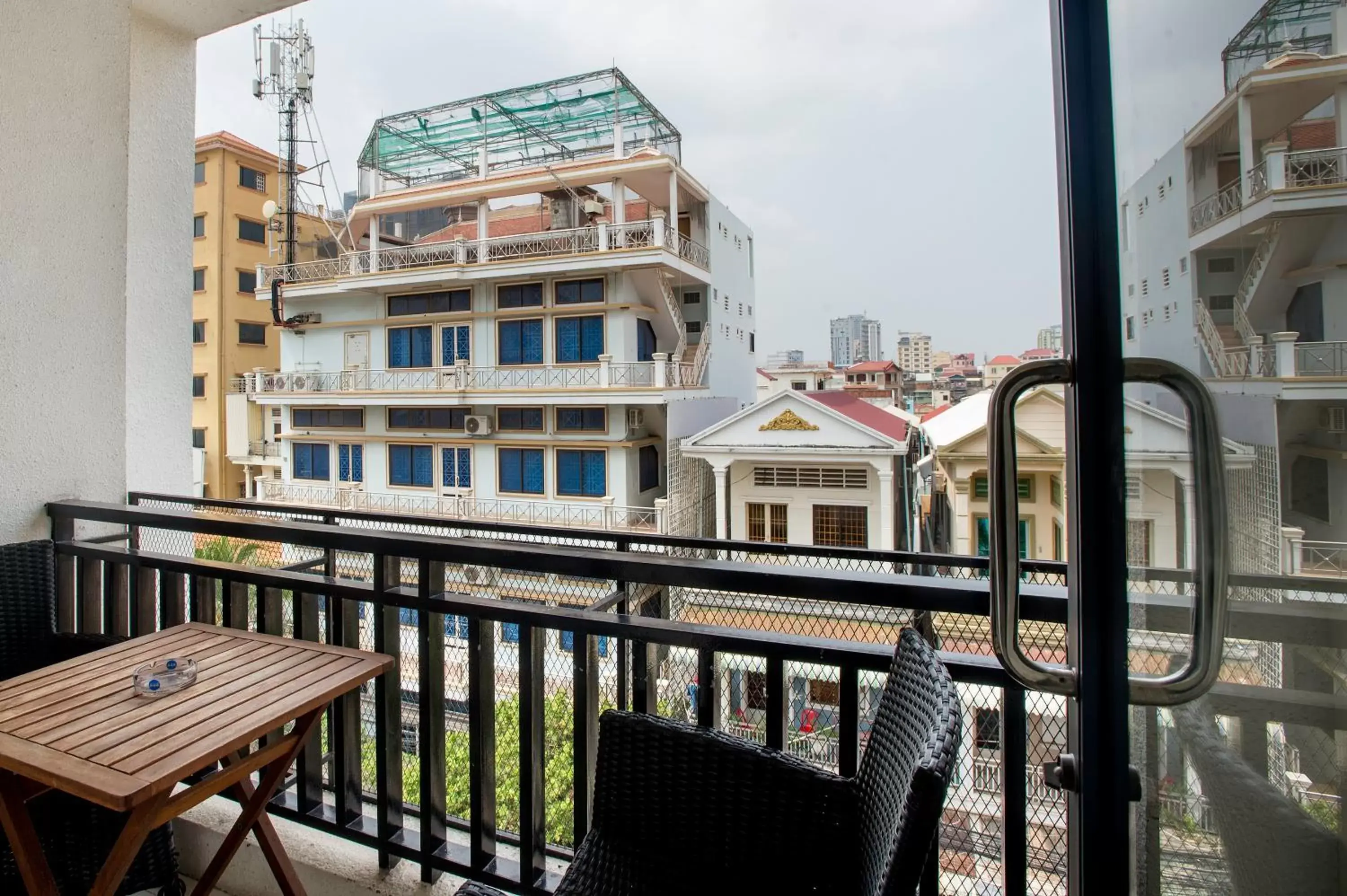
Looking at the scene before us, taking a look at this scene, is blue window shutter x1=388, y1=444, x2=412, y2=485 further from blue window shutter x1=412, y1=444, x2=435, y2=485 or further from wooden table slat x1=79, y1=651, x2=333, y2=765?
wooden table slat x1=79, y1=651, x2=333, y2=765

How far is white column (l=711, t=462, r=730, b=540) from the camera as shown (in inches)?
259

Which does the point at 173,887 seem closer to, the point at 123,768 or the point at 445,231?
the point at 123,768

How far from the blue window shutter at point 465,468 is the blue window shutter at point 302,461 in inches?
57.8

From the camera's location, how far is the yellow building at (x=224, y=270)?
5613 millimetres

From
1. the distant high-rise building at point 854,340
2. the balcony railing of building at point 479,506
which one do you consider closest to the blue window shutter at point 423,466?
the balcony railing of building at point 479,506

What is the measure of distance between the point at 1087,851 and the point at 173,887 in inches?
53.3

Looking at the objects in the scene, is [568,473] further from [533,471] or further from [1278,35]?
[1278,35]

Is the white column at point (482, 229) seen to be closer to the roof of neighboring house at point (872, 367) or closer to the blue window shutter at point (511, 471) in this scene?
the blue window shutter at point (511, 471)

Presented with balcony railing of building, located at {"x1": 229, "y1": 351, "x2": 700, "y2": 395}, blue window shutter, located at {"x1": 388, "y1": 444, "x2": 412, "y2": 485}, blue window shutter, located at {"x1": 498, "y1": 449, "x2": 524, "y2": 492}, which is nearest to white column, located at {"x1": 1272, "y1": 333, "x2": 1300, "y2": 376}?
balcony railing of building, located at {"x1": 229, "y1": 351, "x2": 700, "y2": 395}

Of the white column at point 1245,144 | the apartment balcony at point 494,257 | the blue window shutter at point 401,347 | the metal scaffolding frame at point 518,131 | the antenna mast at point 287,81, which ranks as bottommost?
the white column at point 1245,144

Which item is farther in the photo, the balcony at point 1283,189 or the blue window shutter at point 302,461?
the blue window shutter at point 302,461

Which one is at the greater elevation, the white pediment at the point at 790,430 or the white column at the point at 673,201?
the white column at the point at 673,201

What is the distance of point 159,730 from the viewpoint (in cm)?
83

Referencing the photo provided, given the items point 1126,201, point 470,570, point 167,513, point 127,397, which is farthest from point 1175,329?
point 127,397
